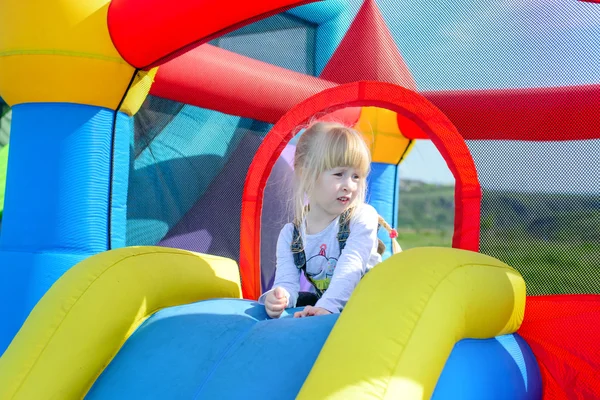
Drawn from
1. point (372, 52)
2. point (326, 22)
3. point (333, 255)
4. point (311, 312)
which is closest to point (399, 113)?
point (372, 52)

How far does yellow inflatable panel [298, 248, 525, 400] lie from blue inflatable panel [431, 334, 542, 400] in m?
0.05

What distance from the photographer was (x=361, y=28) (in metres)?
2.85

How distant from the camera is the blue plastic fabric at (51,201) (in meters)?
2.53

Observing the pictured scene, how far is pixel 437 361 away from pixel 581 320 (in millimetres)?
760

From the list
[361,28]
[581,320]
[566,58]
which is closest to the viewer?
[581,320]

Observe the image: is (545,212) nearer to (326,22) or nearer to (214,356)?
(214,356)

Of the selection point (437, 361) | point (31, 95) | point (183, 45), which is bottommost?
point (437, 361)

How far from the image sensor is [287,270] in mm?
2240

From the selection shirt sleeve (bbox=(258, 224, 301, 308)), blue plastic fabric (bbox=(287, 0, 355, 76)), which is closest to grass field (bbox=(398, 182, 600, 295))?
shirt sleeve (bbox=(258, 224, 301, 308))

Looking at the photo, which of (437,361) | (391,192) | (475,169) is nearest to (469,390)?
(437,361)

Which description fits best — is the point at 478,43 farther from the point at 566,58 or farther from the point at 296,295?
the point at 296,295

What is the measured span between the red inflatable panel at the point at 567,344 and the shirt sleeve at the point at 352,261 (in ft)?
1.67

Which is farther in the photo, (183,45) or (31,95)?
(31,95)

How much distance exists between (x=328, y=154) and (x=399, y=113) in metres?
0.51
